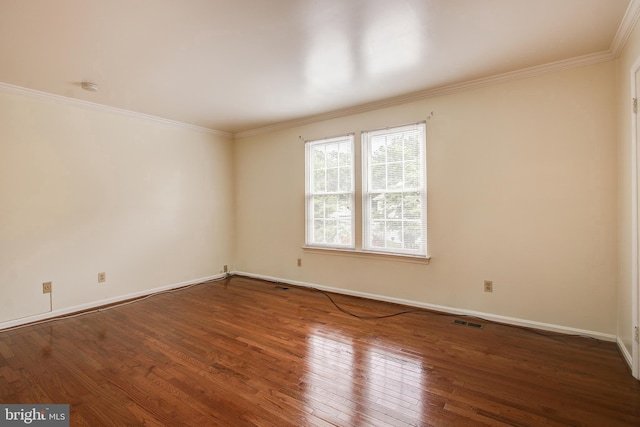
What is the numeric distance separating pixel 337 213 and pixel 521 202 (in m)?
2.21

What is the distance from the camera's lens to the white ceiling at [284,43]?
200 centimetres

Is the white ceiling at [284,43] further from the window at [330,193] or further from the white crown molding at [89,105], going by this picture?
the window at [330,193]

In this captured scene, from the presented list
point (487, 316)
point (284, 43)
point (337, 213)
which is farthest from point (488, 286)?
point (284, 43)

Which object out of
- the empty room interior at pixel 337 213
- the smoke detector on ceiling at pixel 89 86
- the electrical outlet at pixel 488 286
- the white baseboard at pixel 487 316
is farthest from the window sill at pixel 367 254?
the smoke detector on ceiling at pixel 89 86

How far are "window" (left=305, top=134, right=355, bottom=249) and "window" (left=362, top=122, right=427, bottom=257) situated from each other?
27 centimetres

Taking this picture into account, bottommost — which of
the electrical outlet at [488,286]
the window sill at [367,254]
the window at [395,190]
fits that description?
the electrical outlet at [488,286]

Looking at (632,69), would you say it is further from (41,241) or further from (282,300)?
(41,241)

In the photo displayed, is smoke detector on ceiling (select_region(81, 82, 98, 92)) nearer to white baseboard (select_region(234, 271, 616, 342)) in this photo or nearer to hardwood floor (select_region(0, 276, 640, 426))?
hardwood floor (select_region(0, 276, 640, 426))

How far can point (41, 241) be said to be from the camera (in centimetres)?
332

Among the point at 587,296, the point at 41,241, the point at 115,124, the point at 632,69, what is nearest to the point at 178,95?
the point at 115,124

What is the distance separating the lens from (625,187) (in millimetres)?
2346

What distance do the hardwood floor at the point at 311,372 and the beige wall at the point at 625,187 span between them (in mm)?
329

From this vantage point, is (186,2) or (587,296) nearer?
(186,2)

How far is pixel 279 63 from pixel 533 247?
303cm
